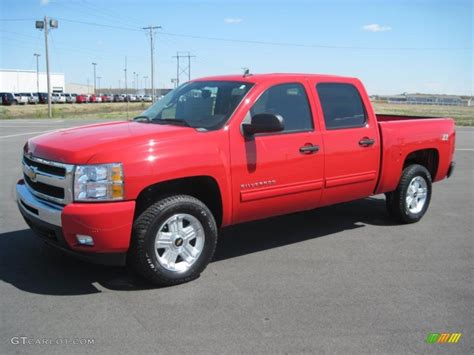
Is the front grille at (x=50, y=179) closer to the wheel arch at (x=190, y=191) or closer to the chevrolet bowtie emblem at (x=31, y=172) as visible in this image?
the chevrolet bowtie emblem at (x=31, y=172)

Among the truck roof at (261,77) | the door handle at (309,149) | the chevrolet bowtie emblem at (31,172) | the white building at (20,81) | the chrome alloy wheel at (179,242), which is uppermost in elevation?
the white building at (20,81)

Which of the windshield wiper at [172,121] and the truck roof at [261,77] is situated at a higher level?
the truck roof at [261,77]

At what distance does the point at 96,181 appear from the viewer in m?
4.06

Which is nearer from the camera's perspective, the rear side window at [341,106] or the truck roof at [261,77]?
the truck roof at [261,77]

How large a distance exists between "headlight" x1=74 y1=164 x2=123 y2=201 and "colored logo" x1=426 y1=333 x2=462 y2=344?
265 cm

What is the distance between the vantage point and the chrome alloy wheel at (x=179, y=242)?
14.6 ft

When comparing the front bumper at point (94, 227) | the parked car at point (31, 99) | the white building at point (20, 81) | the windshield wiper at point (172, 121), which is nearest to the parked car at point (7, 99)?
the parked car at point (31, 99)

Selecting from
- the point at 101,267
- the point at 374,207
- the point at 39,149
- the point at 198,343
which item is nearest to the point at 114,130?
the point at 39,149

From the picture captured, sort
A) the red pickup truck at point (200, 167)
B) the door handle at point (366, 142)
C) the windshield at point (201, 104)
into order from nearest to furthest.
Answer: the red pickup truck at point (200, 167) < the windshield at point (201, 104) < the door handle at point (366, 142)

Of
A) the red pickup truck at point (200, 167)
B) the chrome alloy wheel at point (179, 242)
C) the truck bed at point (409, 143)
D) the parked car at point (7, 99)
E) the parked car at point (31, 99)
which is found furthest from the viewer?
the parked car at point (31, 99)

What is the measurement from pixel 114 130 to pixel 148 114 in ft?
3.20

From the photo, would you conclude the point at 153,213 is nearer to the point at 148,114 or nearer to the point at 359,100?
the point at 148,114

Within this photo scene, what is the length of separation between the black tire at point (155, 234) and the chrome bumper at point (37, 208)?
0.65 metres

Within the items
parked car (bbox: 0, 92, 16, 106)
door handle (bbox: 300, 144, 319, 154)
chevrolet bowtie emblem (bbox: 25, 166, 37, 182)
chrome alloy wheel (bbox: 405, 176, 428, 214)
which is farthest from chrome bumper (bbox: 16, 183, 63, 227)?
parked car (bbox: 0, 92, 16, 106)
